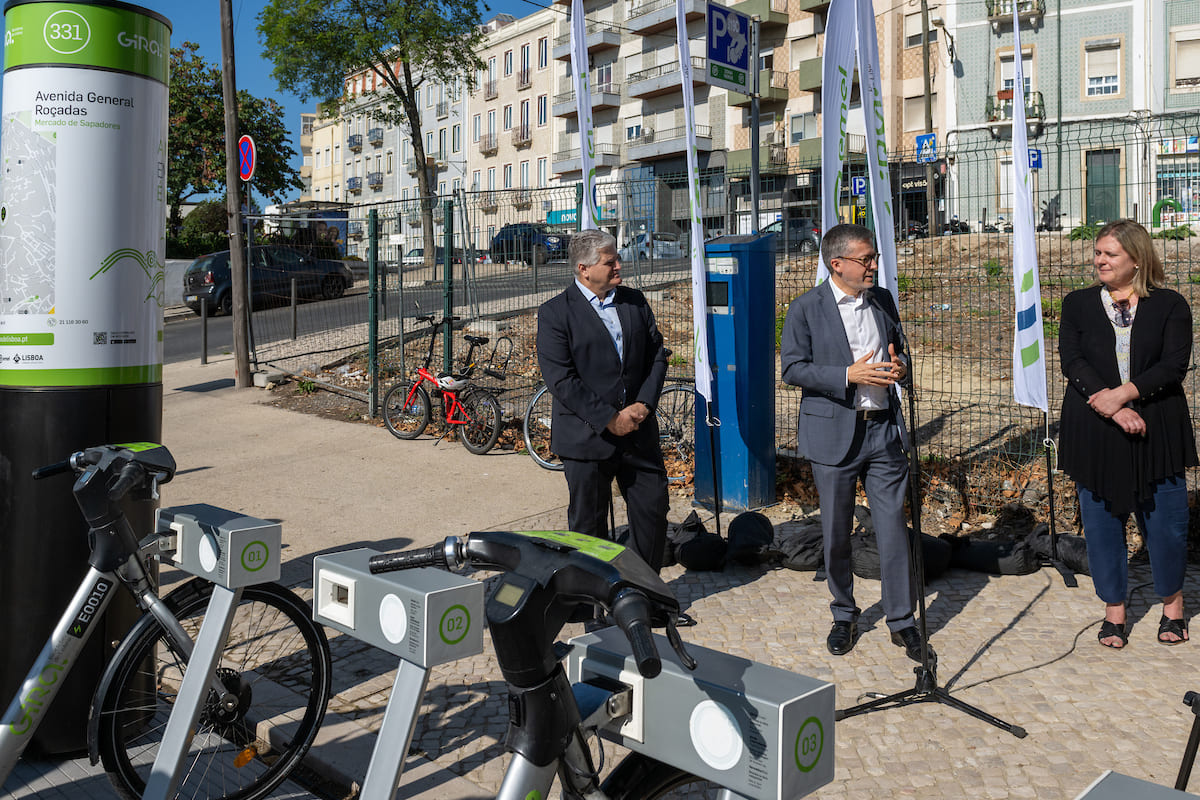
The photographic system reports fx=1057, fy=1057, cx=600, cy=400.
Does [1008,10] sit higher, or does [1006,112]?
[1008,10]

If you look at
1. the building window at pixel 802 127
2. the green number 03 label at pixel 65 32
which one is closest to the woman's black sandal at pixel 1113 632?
the green number 03 label at pixel 65 32

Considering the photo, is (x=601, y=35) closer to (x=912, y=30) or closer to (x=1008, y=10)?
(x=912, y=30)

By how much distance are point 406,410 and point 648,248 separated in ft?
9.53

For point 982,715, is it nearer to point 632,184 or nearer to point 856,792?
point 856,792

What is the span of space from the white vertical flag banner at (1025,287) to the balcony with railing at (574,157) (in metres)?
50.2

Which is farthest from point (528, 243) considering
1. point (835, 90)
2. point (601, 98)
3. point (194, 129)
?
point (601, 98)

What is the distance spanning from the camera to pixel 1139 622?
5035 millimetres

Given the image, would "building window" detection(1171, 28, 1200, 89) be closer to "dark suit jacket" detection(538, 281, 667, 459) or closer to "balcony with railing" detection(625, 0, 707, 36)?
"balcony with railing" detection(625, 0, 707, 36)

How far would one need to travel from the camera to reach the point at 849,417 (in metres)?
4.74

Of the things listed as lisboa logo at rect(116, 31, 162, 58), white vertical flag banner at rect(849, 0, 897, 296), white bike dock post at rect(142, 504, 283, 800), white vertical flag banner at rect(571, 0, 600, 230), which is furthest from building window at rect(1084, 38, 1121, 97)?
white bike dock post at rect(142, 504, 283, 800)

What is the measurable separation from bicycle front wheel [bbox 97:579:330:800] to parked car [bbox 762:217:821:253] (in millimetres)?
5019

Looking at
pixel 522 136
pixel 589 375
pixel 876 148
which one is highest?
pixel 522 136

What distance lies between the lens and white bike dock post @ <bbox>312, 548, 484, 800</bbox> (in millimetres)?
2100

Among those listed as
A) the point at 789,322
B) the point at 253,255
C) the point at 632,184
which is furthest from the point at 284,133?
the point at 789,322
